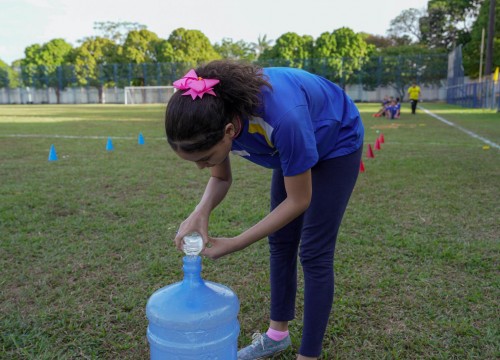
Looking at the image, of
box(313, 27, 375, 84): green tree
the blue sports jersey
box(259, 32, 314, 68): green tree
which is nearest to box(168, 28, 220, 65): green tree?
box(259, 32, 314, 68): green tree

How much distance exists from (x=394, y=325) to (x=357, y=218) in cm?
196

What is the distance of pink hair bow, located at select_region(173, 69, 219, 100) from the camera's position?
1520mm

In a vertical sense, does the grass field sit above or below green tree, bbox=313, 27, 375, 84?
below

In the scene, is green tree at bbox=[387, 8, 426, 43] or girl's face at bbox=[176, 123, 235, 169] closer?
girl's face at bbox=[176, 123, 235, 169]

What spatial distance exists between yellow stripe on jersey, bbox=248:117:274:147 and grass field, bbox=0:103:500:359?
1.31 meters

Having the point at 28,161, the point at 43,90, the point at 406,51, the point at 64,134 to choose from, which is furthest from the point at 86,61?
the point at 28,161

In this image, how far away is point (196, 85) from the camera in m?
1.53

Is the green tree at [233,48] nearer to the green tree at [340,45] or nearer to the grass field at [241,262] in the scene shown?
the green tree at [340,45]

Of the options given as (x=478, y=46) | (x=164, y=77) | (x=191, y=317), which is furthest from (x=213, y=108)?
(x=164, y=77)

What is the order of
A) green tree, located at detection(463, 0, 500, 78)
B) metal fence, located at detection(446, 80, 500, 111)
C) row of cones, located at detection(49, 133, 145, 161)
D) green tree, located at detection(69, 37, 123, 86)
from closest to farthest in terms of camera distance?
row of cones, located at detection(49, 133, 145, 161) < metal fence, located at detection(446, 80, 500, 111) < green tree, located at detection(463, 0, 500, 78) < green tree, located at detection(69, 37, 123, 86)

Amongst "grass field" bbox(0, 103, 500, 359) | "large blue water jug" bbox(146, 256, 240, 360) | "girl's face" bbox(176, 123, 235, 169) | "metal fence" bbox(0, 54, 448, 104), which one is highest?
"metal fence" bbox(0, 54, 448, 104)

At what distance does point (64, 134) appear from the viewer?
41.5ft

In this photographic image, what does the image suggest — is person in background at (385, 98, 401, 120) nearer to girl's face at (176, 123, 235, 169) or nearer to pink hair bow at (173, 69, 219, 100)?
girl's face at (176, 123, 235, 169)

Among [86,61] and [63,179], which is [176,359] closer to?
[63,179]
